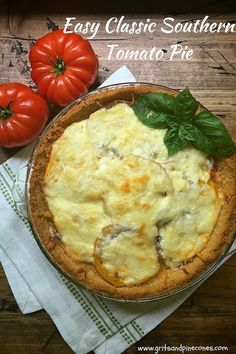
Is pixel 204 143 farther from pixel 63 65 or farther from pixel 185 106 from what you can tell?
pixel 63 65

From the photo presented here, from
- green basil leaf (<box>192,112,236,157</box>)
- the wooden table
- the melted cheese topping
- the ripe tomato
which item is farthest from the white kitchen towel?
green basil leaf (<box>192,112,236,157</box>)

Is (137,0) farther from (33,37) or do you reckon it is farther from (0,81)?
(0,81)

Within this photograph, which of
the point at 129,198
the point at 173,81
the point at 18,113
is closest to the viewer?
the point at 129,198

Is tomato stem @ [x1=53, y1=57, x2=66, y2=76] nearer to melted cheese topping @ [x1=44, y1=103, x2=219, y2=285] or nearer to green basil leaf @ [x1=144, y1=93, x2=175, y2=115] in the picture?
melted cheese topping @ [x1=44, y1=103, x2=219, y2=285]

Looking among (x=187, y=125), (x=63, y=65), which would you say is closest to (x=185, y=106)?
(x=187, y=125)

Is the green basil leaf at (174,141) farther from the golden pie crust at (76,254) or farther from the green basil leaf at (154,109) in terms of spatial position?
the golden pie crust at (76,254)

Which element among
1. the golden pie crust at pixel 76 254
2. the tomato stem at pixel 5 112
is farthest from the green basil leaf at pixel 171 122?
the tomato stem at pixel 5 112

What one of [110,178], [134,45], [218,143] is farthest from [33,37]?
[218,143]
